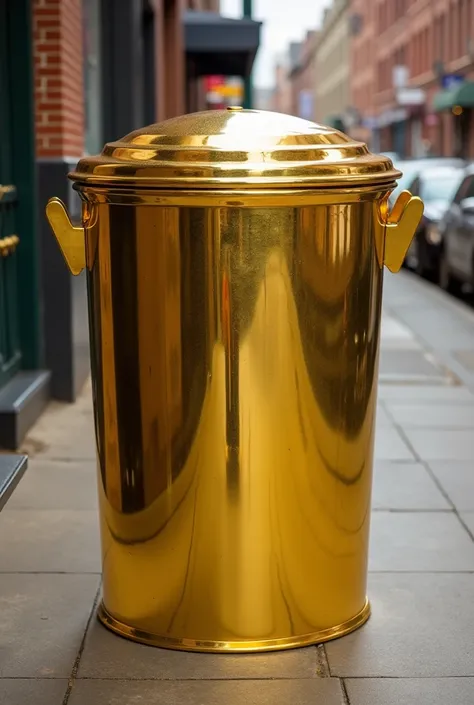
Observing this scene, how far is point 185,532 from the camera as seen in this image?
11.8 feet

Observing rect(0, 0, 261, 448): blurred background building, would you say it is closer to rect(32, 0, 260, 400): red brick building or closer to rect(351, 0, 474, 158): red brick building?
rect(32, 0, 260, 400): red brick building

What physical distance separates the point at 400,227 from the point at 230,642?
4.78ft

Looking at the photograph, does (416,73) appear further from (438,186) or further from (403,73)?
(438,186)

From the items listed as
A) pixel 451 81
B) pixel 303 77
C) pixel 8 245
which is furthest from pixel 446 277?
pixel 303 77

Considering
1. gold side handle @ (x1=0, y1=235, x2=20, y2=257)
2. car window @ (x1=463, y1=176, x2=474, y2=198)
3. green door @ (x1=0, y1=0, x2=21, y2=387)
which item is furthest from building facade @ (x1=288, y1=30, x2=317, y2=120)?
gold side handle @ (x1=0, y1=235, x2=20, y2=257)

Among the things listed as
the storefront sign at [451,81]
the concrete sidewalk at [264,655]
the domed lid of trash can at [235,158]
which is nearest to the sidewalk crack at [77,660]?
the concrete sidewalk at [264,655]

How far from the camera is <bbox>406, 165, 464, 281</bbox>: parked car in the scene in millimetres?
16828

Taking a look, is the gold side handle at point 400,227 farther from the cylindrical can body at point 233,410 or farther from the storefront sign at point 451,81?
the storefront sign at point 451,81

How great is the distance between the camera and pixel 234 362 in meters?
3.45

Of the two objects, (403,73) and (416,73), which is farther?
(403,73)

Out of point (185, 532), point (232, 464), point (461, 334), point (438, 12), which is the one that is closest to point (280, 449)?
point (232, 464)

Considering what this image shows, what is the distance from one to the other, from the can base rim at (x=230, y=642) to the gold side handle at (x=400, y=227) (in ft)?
4.04

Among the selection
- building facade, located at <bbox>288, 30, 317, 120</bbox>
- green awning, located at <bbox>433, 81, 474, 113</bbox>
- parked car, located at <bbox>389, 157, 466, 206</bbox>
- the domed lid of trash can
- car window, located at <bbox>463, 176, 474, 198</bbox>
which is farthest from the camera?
building facade, located at <bbox>288, 30, 317, 120</bbox>

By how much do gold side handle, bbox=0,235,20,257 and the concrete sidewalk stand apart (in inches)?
43.0
